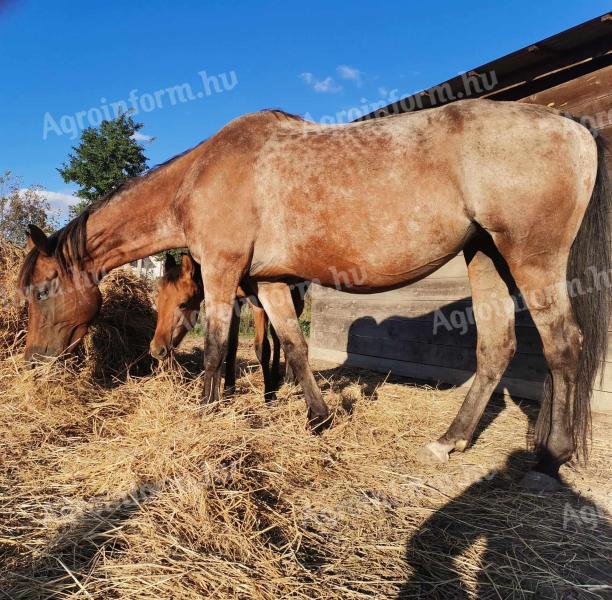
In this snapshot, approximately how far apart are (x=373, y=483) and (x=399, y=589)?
95 centimetres

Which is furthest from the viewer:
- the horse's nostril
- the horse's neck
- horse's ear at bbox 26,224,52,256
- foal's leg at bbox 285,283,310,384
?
foal's leg at bbox 285,283,310,384

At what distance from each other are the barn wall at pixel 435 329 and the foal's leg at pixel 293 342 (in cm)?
273

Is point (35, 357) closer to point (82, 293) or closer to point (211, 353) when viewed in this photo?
point (82, 293)

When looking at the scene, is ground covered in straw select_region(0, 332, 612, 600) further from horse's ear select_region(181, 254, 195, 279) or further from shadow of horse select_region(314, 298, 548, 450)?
horse's ear select_region(181, 254, 195, 279)

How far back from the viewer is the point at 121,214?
3910 mm

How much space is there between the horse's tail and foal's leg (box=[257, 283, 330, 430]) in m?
1.57

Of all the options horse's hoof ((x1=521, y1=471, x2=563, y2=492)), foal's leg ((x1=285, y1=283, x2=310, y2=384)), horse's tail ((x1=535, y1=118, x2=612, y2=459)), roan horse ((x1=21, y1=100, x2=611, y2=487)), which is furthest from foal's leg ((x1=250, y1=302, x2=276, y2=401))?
horse's tail ((x1=535, y1=118, x2=612, y2=459))

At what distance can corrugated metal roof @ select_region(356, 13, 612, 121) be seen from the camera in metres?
4.14

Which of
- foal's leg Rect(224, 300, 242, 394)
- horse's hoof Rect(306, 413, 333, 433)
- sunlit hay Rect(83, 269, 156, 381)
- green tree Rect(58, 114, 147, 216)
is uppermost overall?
green tree Rect(58, 114, 147, 216)

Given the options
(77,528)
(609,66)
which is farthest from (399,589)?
(609,66)

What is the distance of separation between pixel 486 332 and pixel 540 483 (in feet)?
3.79

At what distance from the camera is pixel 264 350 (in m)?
4.82

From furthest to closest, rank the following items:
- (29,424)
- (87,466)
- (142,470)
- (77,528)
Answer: (29,424) < (87,466) < (142,470) < (77,528)

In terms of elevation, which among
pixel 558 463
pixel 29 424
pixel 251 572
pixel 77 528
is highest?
pixel 29 424
